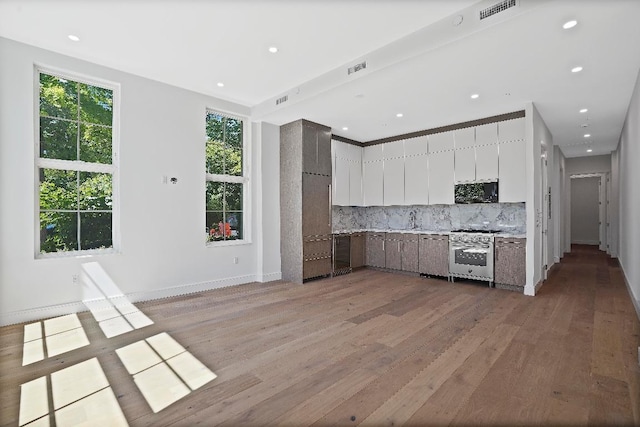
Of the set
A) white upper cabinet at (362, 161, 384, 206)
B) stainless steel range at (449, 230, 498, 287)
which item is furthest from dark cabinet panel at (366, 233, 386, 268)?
stainless steel range at (449, 230, 498, 287)

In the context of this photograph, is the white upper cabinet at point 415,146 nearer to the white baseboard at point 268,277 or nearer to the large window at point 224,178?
the large window at point 224,178

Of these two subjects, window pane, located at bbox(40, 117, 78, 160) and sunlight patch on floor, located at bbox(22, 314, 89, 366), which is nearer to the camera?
sunlight patch on floor, located at bbox(22, 314, 89, 366)

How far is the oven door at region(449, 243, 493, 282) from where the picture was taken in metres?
5.34

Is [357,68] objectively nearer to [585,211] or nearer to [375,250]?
[375,250]

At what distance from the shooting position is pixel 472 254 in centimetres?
550

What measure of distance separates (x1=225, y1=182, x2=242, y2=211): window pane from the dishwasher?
1.96m

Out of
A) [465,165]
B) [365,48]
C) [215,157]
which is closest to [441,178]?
[465,165]

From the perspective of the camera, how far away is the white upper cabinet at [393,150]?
6.75 metres

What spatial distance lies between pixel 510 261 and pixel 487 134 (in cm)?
220

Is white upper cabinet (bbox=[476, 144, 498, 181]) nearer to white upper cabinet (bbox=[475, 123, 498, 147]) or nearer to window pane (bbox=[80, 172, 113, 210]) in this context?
white upper cabinet (bbox=[475, 123, 498, 147])

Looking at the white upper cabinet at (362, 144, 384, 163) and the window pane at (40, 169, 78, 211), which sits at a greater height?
the white upper cabinet at (362, 144, 384, 163)

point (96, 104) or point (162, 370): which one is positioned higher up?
point (96, 104)

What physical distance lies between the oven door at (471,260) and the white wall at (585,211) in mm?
8535

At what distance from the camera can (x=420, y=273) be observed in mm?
6203
